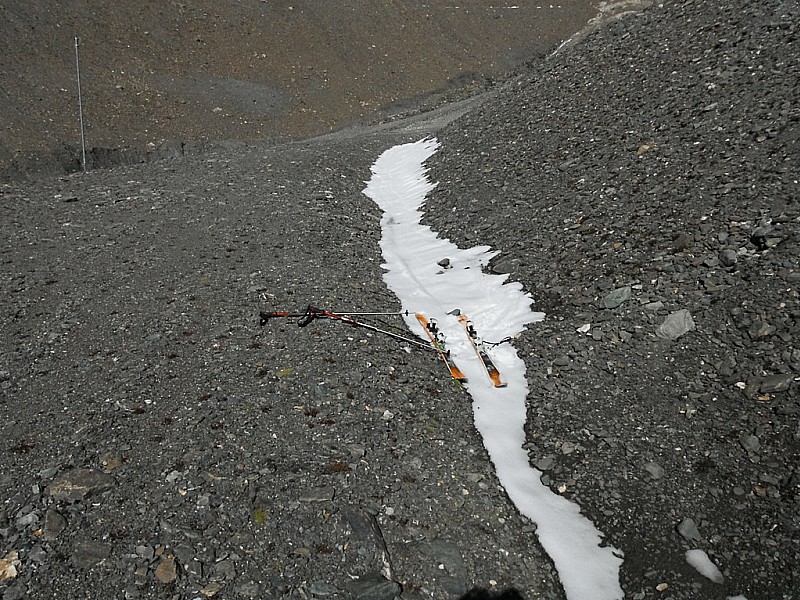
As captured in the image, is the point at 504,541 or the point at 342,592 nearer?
the point at 342,592

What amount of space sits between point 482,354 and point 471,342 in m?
0.43

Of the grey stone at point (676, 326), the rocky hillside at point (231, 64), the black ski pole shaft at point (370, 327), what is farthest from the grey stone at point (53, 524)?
the rocky hillside at point (231, 64)

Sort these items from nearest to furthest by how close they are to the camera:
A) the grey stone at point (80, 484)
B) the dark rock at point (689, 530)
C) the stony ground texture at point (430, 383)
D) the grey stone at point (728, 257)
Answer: the stony ground texture at point (430, 383)
the dark rock at point (689, 530)
the grey stone at point (80, 484)
the grey stone at point (728, 257)

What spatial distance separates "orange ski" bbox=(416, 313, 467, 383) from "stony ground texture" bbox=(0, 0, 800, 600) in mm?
258

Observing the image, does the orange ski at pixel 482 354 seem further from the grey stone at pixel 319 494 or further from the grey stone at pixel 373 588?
the grey stone at pixel 373 588

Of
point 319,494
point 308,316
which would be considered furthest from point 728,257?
point 319,494

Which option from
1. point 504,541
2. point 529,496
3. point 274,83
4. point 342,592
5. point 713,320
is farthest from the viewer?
point 274,83

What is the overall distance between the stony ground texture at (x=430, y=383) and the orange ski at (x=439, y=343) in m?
0.26

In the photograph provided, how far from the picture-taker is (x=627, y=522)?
6.91 metres

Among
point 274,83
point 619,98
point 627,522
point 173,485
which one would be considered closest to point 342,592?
point 173,485

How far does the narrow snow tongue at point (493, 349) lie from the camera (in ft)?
21.6

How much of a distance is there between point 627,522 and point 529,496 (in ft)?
3.65

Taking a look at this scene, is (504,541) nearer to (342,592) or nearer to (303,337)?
(342,592)

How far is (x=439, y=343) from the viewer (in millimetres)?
10336
